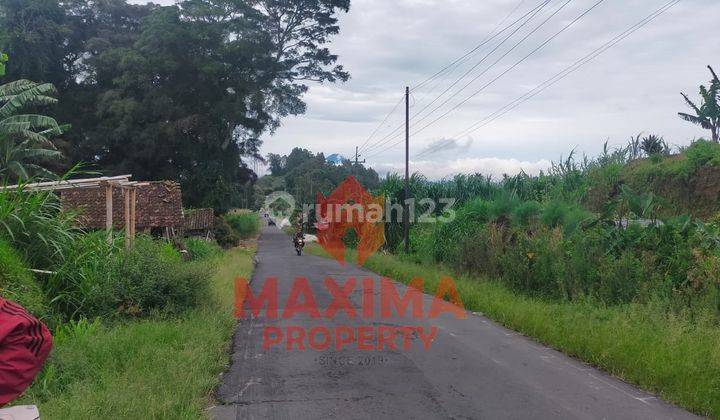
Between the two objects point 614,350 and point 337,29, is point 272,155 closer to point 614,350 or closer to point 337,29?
point 337,29

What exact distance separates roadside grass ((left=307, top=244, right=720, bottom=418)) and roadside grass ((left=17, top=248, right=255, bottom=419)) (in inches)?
187

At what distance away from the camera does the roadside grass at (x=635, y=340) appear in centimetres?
626

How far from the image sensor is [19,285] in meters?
8.23

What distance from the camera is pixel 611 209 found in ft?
38.5

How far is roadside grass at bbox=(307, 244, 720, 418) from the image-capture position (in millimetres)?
6262

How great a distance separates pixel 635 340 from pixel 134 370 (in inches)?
241

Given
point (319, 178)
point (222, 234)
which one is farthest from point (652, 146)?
point (319, 178)

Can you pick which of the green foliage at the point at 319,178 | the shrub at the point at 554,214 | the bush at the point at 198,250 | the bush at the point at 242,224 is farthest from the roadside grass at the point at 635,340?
the green foliage at the point at 319,178

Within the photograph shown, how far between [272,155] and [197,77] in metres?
75.3

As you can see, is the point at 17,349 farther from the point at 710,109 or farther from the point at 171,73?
the point at 171,73

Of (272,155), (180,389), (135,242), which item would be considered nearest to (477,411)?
(180,389)

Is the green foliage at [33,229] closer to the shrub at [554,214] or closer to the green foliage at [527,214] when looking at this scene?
the shrub at [554,214]

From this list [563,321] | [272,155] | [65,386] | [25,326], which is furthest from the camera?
[272,155]

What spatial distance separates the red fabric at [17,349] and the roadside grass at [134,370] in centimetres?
303
